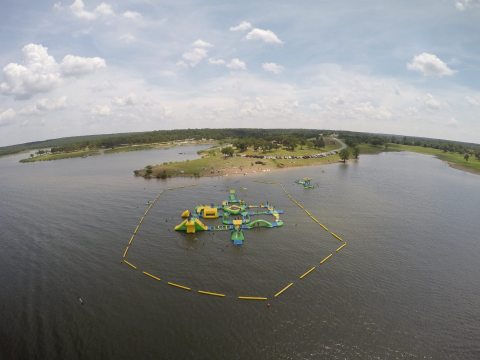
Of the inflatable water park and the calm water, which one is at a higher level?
the inflatable water park

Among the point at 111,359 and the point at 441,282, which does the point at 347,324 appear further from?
the point at 111,359

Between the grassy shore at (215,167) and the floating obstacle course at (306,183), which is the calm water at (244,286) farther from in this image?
the grassy shore at (215,167)

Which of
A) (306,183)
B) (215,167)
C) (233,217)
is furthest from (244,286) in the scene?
(215,167)

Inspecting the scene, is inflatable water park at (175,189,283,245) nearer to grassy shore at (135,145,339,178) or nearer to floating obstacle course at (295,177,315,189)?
floating obstacle course at (295,177,315,189)

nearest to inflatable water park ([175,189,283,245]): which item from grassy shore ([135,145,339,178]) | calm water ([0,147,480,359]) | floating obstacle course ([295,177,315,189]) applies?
calm water ([0,147,480,359])

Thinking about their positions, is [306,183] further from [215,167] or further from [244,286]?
[244,286]

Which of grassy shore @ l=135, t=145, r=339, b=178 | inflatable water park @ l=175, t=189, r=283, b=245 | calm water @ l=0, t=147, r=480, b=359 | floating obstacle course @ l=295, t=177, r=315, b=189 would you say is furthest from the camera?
grassy shore @ l=135, t=145, r=339, b=178
